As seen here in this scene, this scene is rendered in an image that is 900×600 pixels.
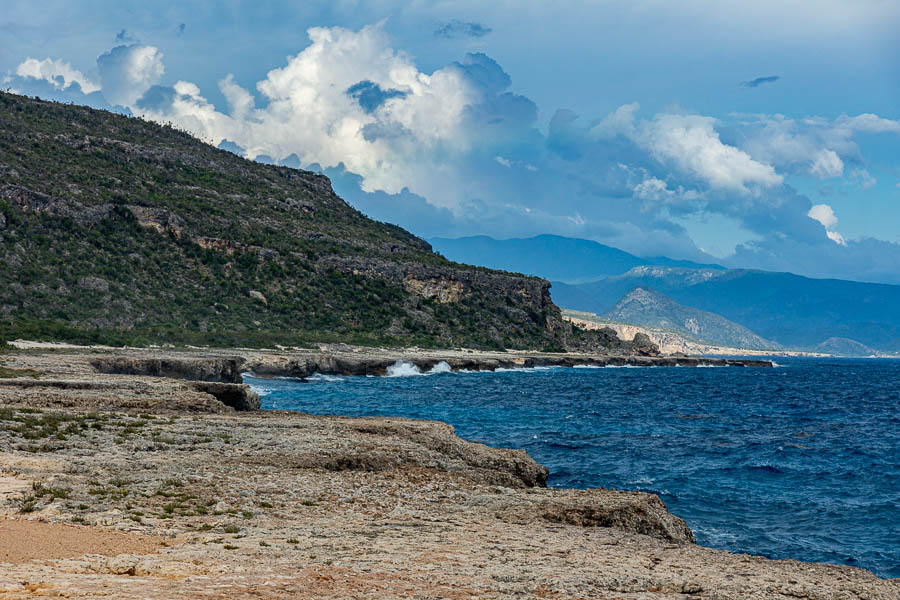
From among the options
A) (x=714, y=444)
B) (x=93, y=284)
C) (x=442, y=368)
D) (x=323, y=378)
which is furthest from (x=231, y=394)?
(x=442, y=368)

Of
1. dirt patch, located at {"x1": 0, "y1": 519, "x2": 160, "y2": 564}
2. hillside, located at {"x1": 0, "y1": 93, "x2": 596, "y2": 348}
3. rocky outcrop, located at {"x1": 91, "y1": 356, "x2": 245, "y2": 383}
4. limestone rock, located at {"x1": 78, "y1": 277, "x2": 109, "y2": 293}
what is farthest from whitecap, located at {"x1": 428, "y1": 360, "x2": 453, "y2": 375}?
dirt patch, located at {"x1": 0, "y1": 519, "x2": 160, "y2": 564}

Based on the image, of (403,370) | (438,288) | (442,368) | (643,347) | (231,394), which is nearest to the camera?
(231,394)

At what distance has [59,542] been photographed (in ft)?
39.2

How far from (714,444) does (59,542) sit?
113 feet

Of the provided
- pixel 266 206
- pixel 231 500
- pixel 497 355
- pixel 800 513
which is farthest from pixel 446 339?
pixel 231 500

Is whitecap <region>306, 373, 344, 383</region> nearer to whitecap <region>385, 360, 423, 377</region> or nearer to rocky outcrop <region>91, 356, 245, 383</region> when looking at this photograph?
whitecap <region>385, 360, 423, 377</region>

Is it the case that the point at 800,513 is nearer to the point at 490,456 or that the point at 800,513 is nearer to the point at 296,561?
the point at 490,456

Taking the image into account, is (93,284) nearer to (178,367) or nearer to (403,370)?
(403,370)

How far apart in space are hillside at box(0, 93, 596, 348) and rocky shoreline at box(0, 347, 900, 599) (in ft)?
160

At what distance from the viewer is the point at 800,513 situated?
2536 cm

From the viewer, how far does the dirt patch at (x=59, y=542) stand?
11.0 m

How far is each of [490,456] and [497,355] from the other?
98.0 m

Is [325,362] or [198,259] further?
[198,259]

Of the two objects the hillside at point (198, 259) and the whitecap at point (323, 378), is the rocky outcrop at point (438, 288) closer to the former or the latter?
the hillside at point (198, 259)
